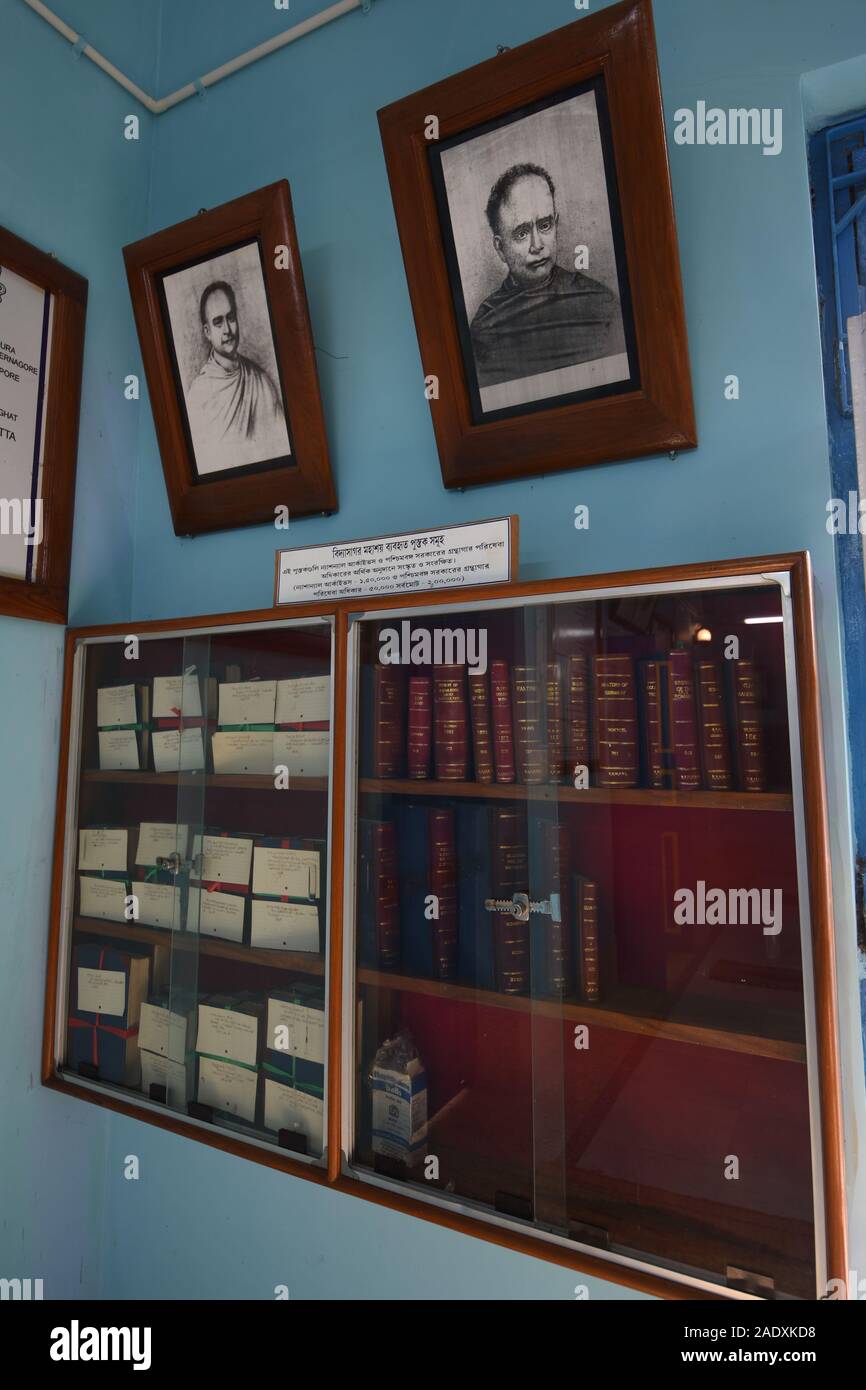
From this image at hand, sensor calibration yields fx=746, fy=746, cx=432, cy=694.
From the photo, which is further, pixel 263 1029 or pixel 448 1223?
pixel 263 1029

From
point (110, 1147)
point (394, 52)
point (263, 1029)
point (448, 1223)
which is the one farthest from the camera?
point (110, 1147)

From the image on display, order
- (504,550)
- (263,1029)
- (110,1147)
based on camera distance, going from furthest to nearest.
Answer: (110,1147) → (263,1029) → (504,550)

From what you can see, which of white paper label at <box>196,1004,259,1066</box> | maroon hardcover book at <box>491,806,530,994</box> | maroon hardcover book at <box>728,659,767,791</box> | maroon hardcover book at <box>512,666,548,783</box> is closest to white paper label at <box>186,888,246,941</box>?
white paper label at <box>196,1004,259,1066</box>

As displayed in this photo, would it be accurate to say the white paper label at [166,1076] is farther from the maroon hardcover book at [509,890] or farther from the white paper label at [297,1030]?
the maroon hardcover book at [509,890]

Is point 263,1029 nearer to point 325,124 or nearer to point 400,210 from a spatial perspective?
point 400,210

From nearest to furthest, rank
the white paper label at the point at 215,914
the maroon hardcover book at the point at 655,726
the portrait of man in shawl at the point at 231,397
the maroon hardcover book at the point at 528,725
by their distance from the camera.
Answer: the maroon hardcover book at the point at 655,726, the maroon hardcover book at the point at 528,725, the white paper label at the point at 215,914, the portrait of man in shawl at the point at 231,397

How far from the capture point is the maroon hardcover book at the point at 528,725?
1271mm

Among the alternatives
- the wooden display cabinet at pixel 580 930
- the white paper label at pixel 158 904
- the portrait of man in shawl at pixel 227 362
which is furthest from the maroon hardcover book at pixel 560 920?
the portrait of man in shawl at pixel 227 362

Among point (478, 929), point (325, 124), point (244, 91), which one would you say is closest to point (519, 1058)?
point (478, 929)

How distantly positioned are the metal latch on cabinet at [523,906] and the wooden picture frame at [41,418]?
51.7 inches

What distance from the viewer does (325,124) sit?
1.89m

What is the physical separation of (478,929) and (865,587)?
92 centimetres

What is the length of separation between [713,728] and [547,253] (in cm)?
99

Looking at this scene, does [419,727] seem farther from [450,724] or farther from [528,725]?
[528,725]
